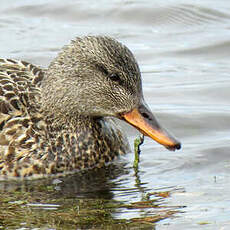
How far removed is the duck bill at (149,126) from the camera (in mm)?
7895

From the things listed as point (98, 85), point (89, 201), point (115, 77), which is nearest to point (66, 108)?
point (98, 85)

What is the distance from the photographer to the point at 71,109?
8.79 m

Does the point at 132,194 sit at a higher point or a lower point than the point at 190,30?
lower

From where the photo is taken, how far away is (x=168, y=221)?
6918 millimetres

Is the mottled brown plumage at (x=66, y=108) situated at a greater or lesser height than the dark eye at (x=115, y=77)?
lesser

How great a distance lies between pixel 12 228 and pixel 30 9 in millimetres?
9046

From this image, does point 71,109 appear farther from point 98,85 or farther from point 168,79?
point 168,79

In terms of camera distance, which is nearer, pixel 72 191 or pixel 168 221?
pixel 168 221

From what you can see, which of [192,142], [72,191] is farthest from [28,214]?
[192,142]

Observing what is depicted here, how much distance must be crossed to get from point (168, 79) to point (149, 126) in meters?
4.05

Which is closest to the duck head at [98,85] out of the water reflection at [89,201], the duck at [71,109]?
the duck at [71,109]

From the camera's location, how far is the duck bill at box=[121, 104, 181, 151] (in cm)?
789

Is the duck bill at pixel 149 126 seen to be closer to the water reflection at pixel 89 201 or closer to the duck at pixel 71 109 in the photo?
the duck at pixel 71 109

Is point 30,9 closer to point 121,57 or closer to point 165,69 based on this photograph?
point 165,69
